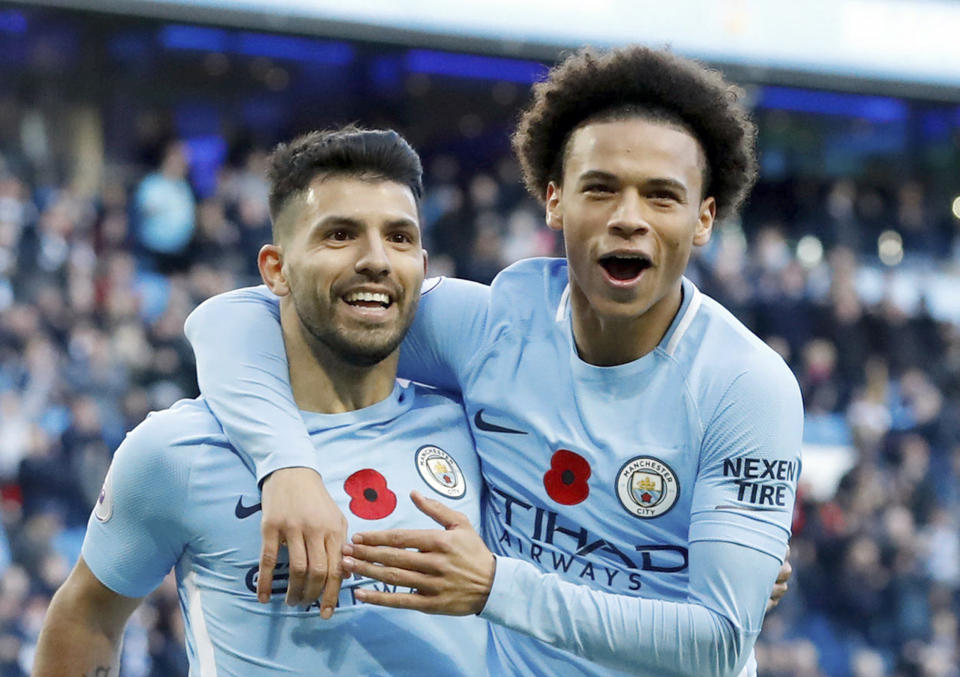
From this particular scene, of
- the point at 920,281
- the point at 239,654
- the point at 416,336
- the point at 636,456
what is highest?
the point at 920,281

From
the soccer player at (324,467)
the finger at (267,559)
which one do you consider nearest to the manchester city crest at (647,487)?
the soccer player at (324,467)

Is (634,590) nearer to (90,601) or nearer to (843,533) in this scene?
(90,601)

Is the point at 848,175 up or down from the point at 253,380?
up

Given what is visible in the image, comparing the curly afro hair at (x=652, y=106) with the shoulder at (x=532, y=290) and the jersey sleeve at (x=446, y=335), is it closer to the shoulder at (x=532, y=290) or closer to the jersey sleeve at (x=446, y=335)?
the shoulder at (x=532, y=290)

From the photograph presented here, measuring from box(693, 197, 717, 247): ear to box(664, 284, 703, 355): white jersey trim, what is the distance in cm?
12

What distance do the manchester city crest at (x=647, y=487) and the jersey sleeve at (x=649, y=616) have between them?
0.20 metres

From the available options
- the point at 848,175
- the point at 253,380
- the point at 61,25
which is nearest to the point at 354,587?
the point at 253,380

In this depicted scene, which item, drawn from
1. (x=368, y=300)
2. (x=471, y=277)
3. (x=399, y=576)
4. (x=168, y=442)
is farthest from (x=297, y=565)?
(x=471, y=277)

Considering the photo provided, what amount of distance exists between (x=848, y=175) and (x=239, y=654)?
47.5 ft

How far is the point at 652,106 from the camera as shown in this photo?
2.79m

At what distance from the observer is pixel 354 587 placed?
8.91ft

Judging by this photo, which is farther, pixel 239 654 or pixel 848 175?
pixel 848 175

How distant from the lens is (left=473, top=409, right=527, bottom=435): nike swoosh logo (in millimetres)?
2869

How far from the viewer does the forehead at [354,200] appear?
2816mm
